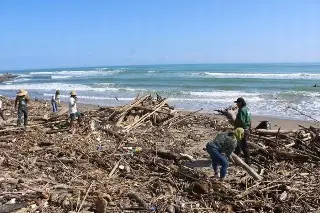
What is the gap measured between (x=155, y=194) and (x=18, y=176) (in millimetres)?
2960

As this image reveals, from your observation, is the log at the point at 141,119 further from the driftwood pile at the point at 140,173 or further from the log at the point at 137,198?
the log at the point at 137,198

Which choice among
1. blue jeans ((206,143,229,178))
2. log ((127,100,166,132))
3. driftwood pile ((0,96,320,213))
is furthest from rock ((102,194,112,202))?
log ((127,100,166,132))

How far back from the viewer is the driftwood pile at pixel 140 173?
6.79 metres

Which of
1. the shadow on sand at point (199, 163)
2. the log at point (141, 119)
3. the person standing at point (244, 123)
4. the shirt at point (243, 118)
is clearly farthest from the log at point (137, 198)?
the log at point (141, 119)

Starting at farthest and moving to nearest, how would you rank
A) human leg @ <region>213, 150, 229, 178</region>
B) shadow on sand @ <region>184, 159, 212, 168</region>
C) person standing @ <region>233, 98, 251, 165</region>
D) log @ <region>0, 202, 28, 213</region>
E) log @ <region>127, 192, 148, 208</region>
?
shadow on sand @ <region>184, 159, 212, 168</region>, person standing @ <region>233, 98, 251, 165</region>, human leg @ <region>213, 150, 229, 178</region>, log @ <region>127, 192, 148, 208</region>, log @ <region>0, 202, 28, 213</region>

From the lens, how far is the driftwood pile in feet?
22.3

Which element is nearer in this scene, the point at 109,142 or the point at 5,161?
the point at 5,161

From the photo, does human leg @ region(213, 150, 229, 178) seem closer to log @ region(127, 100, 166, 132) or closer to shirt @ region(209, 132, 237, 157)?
shirt @ region(209, 132, 237, 157)

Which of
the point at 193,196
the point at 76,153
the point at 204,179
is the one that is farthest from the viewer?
the point at 76,153

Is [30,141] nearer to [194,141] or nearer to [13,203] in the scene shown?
[13,203]

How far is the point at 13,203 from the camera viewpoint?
6.66 meters

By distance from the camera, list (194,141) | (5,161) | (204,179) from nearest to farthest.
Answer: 1. (204,179)
2. (5,161)
3. (194,141)

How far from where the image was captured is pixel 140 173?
332 inches

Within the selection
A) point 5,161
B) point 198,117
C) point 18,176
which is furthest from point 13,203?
point 198,117
